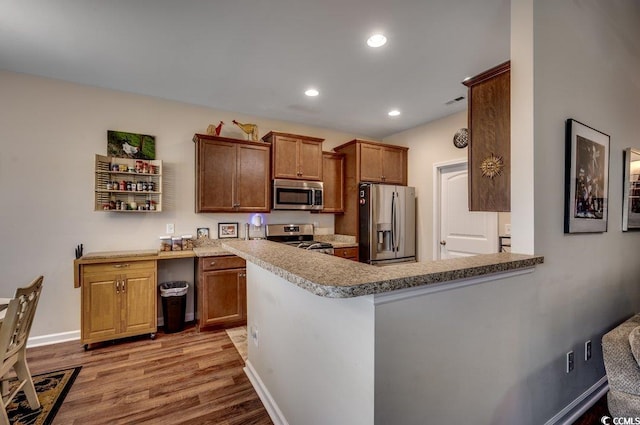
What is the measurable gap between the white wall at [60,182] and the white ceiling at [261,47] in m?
0.21

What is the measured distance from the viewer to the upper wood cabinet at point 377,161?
4336 mm

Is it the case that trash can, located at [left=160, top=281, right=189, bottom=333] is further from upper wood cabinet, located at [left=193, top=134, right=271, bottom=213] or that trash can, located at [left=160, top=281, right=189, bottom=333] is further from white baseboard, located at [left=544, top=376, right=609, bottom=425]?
white baseboard, located at [left=544, top=376, right=609, bottom=425]

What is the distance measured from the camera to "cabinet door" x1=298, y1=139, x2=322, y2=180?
4.10 metres

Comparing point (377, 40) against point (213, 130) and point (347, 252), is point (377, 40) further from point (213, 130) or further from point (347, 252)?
point (347, 252)

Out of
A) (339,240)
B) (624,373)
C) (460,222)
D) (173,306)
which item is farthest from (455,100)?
(173,306)

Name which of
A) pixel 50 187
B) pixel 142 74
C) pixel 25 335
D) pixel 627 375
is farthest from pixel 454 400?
pixel 50 187

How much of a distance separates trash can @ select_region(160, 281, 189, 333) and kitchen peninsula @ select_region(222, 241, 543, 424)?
2141mm

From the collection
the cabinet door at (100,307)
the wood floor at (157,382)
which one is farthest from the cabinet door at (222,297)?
the cabinet door at (100,307)

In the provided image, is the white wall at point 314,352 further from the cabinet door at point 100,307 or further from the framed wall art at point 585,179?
the cabinet door at point 100,307

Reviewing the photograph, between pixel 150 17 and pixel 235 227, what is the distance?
2.50 m

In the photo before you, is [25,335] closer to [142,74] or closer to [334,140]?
[142,74]

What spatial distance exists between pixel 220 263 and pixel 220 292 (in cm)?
33

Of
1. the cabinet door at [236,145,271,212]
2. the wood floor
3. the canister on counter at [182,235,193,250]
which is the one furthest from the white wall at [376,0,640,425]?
the canister on counter at [182,235,193,250]

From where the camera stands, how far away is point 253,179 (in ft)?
12.5
